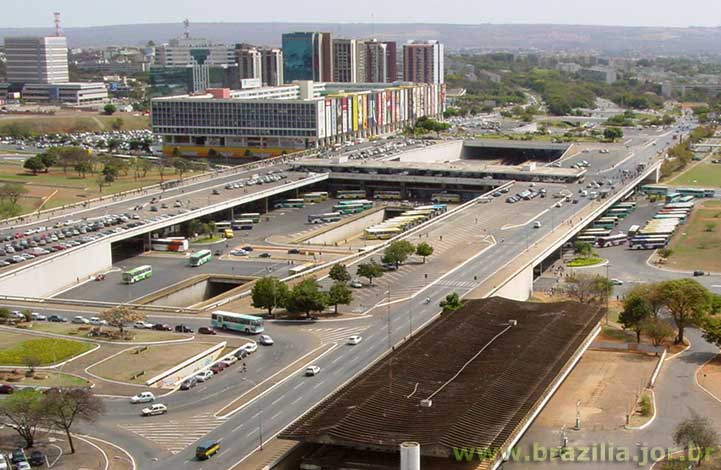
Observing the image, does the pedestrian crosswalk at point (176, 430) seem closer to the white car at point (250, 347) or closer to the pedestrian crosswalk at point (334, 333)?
the white car at point (250, 347)

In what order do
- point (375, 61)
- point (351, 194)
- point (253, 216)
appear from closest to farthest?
point (253, 216) → point (351, 194) → point (375, 61)

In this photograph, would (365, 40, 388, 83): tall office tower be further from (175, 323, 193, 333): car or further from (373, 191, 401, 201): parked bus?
(175, 323, 193, 333): car

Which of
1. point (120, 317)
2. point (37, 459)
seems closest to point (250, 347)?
point (120, 317)

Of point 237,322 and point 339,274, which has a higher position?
point 339,274

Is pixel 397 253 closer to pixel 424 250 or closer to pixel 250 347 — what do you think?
pixel 424 250

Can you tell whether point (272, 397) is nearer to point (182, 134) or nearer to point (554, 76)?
point (182, 134)

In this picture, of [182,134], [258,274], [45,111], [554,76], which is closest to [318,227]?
[258,274]
